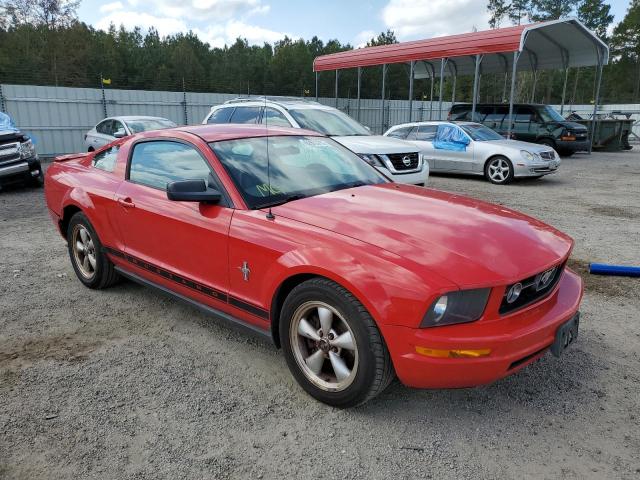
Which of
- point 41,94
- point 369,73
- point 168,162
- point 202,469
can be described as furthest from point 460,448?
point 369,73

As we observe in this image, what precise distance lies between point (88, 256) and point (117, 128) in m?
8.72

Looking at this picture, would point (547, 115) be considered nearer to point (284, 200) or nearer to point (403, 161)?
point (403, 161)

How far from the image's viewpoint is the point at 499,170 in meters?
11.6

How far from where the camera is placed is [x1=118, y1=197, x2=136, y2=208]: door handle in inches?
152

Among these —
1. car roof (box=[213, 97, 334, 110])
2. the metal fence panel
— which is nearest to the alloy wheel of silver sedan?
car roof (box=[213, 97, 334, 110])

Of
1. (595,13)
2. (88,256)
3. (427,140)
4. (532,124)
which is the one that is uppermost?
(595,13)

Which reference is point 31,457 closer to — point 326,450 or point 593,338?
point 326,450

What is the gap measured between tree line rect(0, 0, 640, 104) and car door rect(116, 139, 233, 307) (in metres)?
19.8

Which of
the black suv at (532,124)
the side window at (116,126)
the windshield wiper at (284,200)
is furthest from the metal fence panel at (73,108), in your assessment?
the windshield wiper at (284,200)

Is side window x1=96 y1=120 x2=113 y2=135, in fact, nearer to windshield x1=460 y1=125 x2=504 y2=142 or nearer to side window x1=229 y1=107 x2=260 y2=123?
side window x1=229 y1=107 x2=260 y2=123

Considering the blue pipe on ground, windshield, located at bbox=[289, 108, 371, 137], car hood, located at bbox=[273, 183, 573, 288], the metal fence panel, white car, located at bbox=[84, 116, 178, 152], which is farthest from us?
the metal fence panel

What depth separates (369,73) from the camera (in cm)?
5212

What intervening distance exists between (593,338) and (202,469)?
9.56 feet

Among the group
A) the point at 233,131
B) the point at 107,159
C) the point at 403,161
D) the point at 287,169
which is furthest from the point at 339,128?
the point at 287,169
